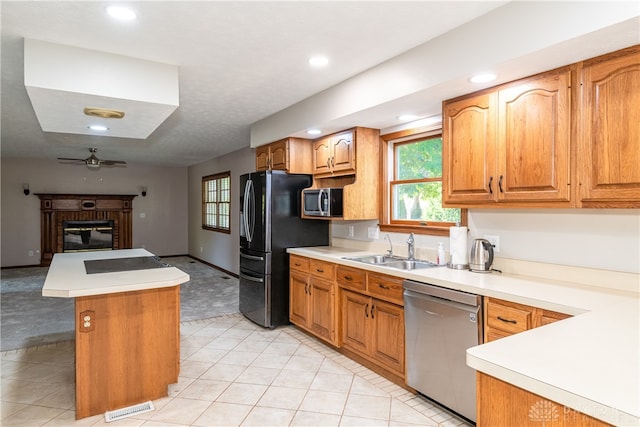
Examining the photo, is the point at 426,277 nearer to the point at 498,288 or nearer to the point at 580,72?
the point at 498,288

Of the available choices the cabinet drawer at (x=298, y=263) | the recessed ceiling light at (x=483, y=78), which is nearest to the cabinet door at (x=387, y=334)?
the cabinet drawer at (x=298, y=263)

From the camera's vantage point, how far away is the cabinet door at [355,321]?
3.11 meters

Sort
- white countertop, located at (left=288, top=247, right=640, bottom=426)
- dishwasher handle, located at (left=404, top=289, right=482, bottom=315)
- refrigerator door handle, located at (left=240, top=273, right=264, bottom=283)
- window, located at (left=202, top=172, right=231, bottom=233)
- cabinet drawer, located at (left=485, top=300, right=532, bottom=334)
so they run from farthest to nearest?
1. window, located at (left=202, top=172, right=231, bottom=233)
2. refrigerator door handle, located at (left=240, top=273, right=264, bottom=283)
3. dishwasher handle, located at (left=404, top=289, right=482, bottom=315)
4. cabinet drawer, located at (left=485, top=300, right=532, bottom=334)
5. white countertop, located at (left=288, top=247, right=640, bottom=426)

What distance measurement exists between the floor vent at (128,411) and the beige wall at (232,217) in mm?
4349

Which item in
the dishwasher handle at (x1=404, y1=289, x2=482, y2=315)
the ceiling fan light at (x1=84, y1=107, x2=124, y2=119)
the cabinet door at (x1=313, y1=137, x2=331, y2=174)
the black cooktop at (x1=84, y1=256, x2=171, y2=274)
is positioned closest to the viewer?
the dishwasher handle at (x1=404, y1=289, x2=482, y2=315)

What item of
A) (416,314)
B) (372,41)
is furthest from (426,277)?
(372,41)

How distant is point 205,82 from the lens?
3.23 metres

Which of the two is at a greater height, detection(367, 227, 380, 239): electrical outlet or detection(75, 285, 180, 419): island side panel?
detection(367, 227, 380, 239): electrical outlet

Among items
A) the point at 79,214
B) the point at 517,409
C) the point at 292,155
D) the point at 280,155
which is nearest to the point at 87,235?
the point at 79,214

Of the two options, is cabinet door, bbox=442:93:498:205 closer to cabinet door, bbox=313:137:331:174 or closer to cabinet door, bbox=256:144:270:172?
cabinet door, bbox=313:137:331:174

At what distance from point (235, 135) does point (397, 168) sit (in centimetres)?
280

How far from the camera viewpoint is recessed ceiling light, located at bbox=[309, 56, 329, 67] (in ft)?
8.93

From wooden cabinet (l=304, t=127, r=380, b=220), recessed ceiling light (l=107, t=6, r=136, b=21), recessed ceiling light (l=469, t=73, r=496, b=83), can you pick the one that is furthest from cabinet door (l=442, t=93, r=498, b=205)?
recessed ceiling light (l=107, t=6, r=136, b=21)

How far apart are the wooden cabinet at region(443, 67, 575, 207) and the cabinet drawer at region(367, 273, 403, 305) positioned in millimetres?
709
